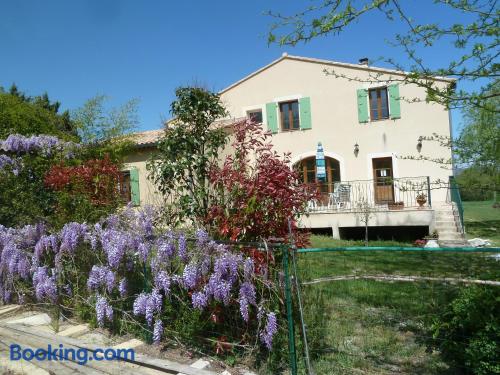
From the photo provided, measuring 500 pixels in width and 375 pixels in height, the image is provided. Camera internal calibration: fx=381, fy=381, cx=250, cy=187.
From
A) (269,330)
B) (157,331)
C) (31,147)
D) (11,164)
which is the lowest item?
(157,331)

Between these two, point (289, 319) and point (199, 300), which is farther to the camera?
point (199, 300)

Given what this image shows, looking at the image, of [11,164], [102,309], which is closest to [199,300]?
[102,309]

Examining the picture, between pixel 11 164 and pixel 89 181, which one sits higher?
pixel 11 164

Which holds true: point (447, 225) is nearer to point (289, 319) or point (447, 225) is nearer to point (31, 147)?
point (289, 319)

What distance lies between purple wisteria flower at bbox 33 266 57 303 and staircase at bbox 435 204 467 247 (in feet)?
30.0

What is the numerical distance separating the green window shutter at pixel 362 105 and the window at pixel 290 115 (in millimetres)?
2496

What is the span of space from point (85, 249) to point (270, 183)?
105 inches

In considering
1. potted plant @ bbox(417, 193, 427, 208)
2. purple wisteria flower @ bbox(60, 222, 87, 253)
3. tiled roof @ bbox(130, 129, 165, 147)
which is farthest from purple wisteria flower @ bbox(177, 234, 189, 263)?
potted plant @ bbox(417, 193, 427, 208)

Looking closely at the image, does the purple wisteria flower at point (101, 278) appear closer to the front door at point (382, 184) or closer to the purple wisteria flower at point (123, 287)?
the purple wisteria flower at point (123, 287)

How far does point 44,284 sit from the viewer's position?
4676 millimetres

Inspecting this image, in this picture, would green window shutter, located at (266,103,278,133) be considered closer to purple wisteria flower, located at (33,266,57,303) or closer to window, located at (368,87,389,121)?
window, located at (368,87,389,121)

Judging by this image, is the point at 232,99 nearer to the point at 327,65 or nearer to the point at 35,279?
the point at 327,65

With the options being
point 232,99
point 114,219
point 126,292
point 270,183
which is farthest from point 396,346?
point 232,99

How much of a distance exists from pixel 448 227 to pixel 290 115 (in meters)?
7.58
